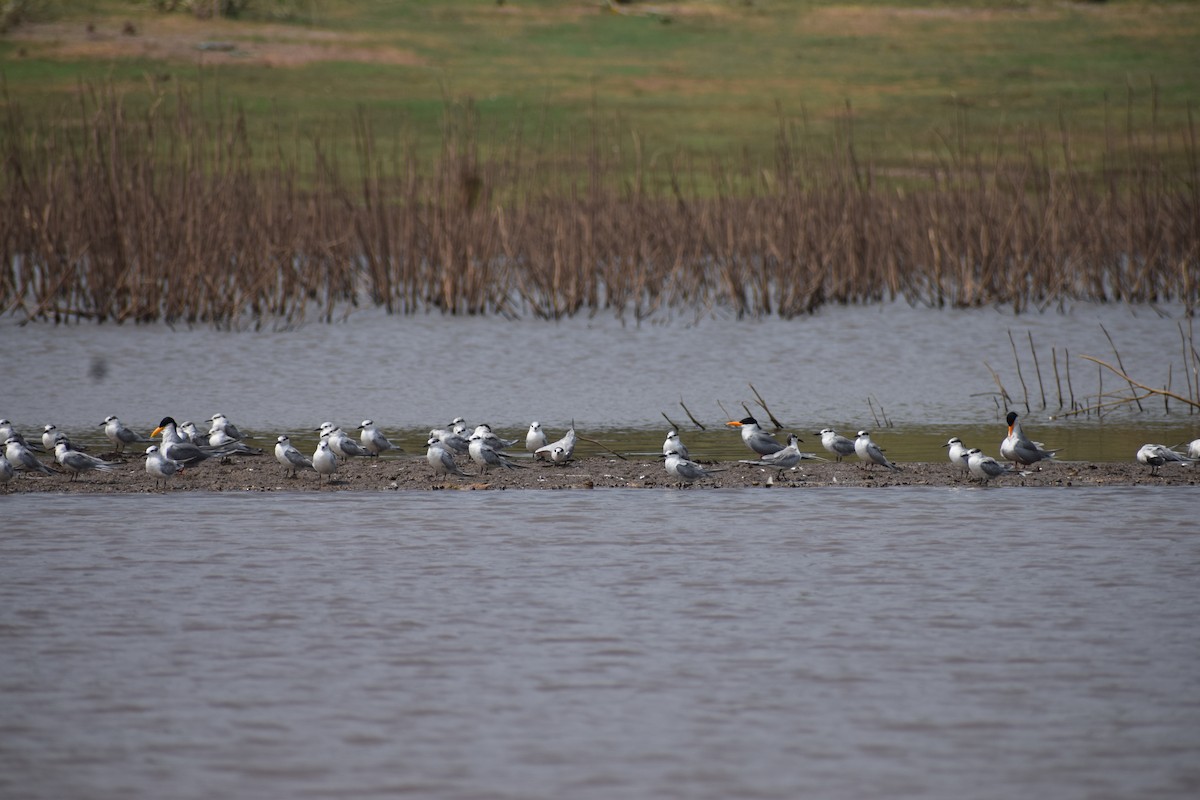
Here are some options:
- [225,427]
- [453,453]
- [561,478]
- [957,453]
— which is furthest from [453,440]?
[957,453]

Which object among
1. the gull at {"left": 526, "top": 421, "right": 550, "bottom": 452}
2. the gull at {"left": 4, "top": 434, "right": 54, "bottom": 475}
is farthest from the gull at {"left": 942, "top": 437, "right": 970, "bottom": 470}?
the gull at {"left": 4, "top": 434, "right": 54, "bottom": 475}

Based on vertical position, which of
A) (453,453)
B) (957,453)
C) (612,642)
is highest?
(612,642)

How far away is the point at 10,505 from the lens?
8977mm

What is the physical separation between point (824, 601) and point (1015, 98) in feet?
168

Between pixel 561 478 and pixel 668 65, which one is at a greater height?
pixel 561 478

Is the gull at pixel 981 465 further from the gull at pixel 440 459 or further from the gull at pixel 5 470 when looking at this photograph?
the gull at pixel 5 470

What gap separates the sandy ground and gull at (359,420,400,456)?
17 cm

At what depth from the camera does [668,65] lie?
60.2m

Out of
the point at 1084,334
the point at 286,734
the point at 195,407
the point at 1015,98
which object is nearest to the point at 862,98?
the point at 1015,98

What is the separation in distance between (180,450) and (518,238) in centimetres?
1081

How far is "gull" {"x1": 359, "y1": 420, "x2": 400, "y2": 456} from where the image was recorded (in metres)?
10.4

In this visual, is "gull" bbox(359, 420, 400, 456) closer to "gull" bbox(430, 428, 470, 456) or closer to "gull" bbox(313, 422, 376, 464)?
"gull" bbox(313, 422, 376, 464)

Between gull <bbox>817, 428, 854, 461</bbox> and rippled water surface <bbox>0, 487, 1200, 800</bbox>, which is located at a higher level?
rippled water surface <bbox>0, 487, 1200, 800</bbox>

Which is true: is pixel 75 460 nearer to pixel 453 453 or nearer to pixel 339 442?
pixel 339 442
